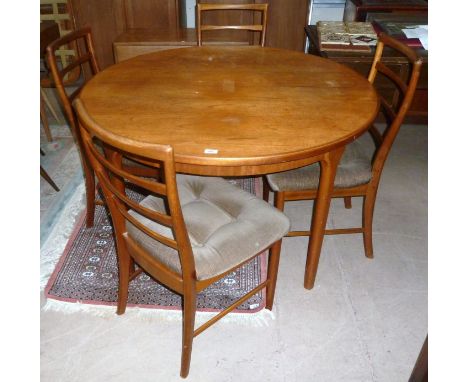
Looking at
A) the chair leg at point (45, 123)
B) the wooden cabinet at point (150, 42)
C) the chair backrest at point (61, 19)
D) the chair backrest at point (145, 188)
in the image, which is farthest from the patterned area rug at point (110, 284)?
the chair backrest at point (61, 19)

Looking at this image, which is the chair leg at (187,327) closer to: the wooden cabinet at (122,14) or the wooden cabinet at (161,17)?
the wooden cabinet at (161,17)

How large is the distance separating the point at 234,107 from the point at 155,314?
912 millimetres

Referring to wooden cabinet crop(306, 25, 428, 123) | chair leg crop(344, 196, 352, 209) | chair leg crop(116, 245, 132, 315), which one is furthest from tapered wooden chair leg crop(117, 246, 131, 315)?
wooden cabinet crop(306, 25, 428, 123)

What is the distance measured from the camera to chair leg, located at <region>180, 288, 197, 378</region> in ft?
4.04

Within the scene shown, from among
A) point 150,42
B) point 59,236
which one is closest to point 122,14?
point 150,42

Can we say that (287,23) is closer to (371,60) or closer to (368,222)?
(371,60)

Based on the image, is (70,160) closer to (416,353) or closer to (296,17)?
(296,17)

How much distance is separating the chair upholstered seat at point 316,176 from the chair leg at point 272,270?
27 centimetres

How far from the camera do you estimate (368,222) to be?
182 cm

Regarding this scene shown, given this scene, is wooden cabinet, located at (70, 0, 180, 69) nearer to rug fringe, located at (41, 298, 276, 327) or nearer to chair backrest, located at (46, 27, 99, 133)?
chair backrest, located at (46, 27, 99, 133)

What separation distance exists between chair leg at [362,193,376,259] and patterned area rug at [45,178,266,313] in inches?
20.0

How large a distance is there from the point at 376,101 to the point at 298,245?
82 cm
